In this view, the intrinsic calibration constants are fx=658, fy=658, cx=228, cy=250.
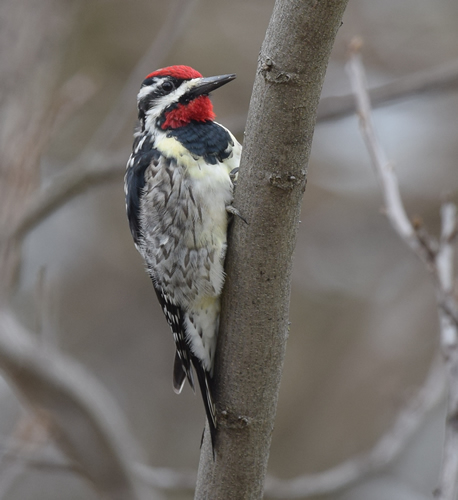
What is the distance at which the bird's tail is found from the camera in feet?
6.59

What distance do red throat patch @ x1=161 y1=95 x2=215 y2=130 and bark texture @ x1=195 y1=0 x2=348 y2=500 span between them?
932 millimetres

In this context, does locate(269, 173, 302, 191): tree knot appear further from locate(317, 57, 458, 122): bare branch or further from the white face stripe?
locate(317, 57, 458, 122): bare branch

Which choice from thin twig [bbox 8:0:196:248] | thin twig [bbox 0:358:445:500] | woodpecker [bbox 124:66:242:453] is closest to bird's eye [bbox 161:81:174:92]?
woodpecker [bbox 124:66:242:453]

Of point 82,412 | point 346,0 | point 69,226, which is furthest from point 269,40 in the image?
point 69,226

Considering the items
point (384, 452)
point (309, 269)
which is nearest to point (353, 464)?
point (384, 452)

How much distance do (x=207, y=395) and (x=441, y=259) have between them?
0.92m

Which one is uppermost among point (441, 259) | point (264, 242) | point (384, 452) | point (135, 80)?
point (135, 80)

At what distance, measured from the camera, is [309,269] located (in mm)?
7230

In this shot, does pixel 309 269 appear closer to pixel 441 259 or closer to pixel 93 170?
pixel 93 170

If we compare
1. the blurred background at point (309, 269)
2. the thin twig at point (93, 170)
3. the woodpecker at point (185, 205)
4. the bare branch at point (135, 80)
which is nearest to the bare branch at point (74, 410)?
the thin twig at point (93, 170)

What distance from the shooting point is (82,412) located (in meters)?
Result: 3.30

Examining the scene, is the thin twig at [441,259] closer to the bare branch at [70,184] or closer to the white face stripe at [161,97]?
the white face stripe at [161,97]

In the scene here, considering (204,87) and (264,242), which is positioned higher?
(204,87)

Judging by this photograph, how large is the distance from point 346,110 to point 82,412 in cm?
207
